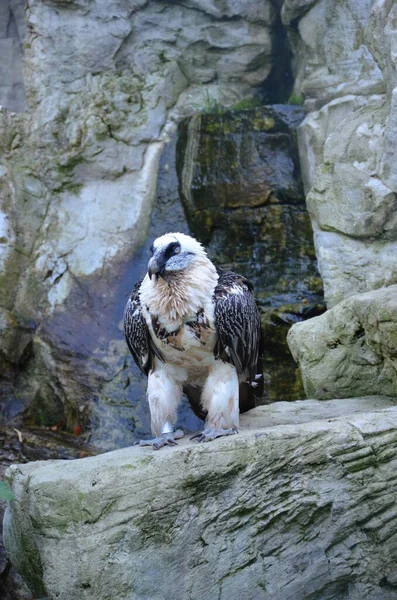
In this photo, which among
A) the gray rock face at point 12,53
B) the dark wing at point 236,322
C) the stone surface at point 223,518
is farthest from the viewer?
the gray rock face at point 12,53

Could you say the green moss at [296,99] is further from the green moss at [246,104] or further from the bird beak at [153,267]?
the bird beak at [153,267]

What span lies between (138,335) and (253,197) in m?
4.78

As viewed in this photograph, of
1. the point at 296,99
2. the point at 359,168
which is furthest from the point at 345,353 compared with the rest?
the point at 296,99

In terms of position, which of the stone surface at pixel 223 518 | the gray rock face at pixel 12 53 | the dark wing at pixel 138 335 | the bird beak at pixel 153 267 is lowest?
the stone surface at pixel 223 518

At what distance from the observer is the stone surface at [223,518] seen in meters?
3.71

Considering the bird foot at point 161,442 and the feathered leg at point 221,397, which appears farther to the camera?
the feathered leg at point 221,397

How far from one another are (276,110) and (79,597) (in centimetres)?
720

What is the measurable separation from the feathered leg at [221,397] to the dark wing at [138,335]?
348mm

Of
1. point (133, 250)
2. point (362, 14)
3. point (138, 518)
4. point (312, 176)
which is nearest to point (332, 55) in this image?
point (362, 14)

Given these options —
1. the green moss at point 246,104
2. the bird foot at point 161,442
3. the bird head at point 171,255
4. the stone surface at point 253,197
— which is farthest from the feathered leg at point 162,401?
the green moss at point 246,104

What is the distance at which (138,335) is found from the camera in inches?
193

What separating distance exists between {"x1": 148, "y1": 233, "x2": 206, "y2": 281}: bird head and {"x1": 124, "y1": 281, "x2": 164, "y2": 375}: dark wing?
307 millimetres

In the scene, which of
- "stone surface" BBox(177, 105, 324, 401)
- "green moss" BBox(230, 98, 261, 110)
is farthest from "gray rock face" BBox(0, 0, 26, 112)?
"green moss" BBox(230, 98, 261, 110)

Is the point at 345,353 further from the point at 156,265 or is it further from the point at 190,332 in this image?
the point at 156,265
